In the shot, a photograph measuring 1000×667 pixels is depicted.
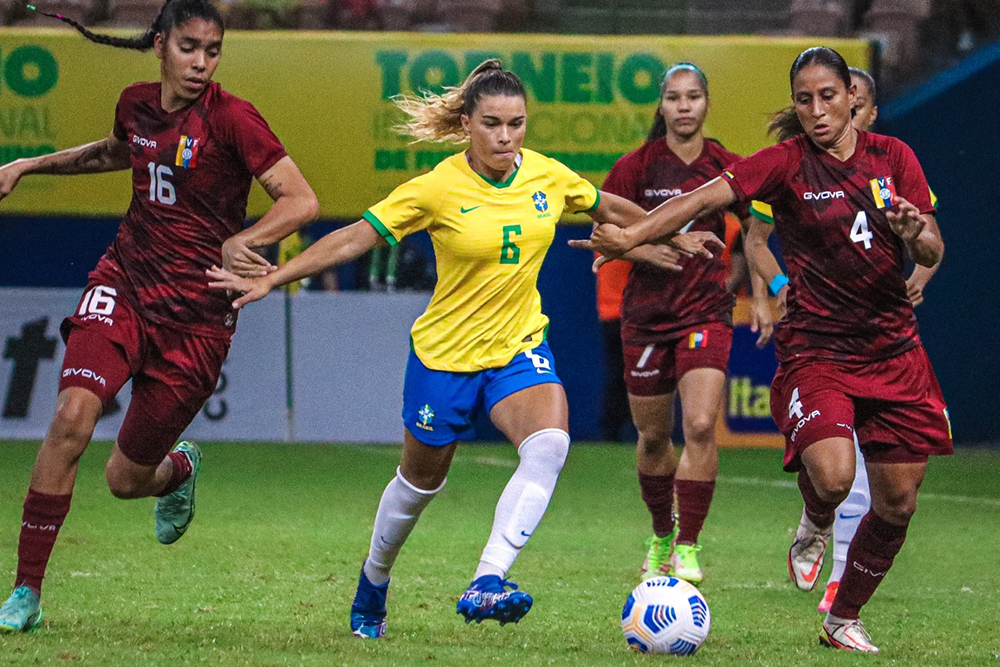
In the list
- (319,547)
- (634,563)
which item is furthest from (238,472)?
(634,563)

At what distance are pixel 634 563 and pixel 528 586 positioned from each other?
44.6 inches

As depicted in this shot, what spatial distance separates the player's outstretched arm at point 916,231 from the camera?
17.9 feet

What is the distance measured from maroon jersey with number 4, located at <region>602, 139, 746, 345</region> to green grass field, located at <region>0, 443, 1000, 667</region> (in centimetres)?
128

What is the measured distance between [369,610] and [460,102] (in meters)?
1.98

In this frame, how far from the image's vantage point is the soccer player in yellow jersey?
18.6 ft

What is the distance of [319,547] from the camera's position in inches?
334

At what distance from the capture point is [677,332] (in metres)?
7.94

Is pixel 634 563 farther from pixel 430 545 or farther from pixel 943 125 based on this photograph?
pixel 943 125

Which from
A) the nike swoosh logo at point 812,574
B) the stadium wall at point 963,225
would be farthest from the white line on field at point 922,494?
the nike swoosh logo at point 812,574

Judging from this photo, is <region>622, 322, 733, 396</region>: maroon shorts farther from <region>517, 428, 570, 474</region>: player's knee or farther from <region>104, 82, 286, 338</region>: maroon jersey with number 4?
<region>104, 82, 286, 338</region>: maroon jersey with number 4

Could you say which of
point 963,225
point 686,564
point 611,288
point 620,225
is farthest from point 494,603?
point 963,225

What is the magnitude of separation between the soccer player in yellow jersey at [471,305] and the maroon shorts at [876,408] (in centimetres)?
92

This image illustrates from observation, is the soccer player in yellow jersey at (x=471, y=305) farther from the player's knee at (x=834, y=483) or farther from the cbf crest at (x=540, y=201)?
the player's knee at (x=834, y=483)

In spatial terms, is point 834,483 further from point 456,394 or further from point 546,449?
point 456,394
